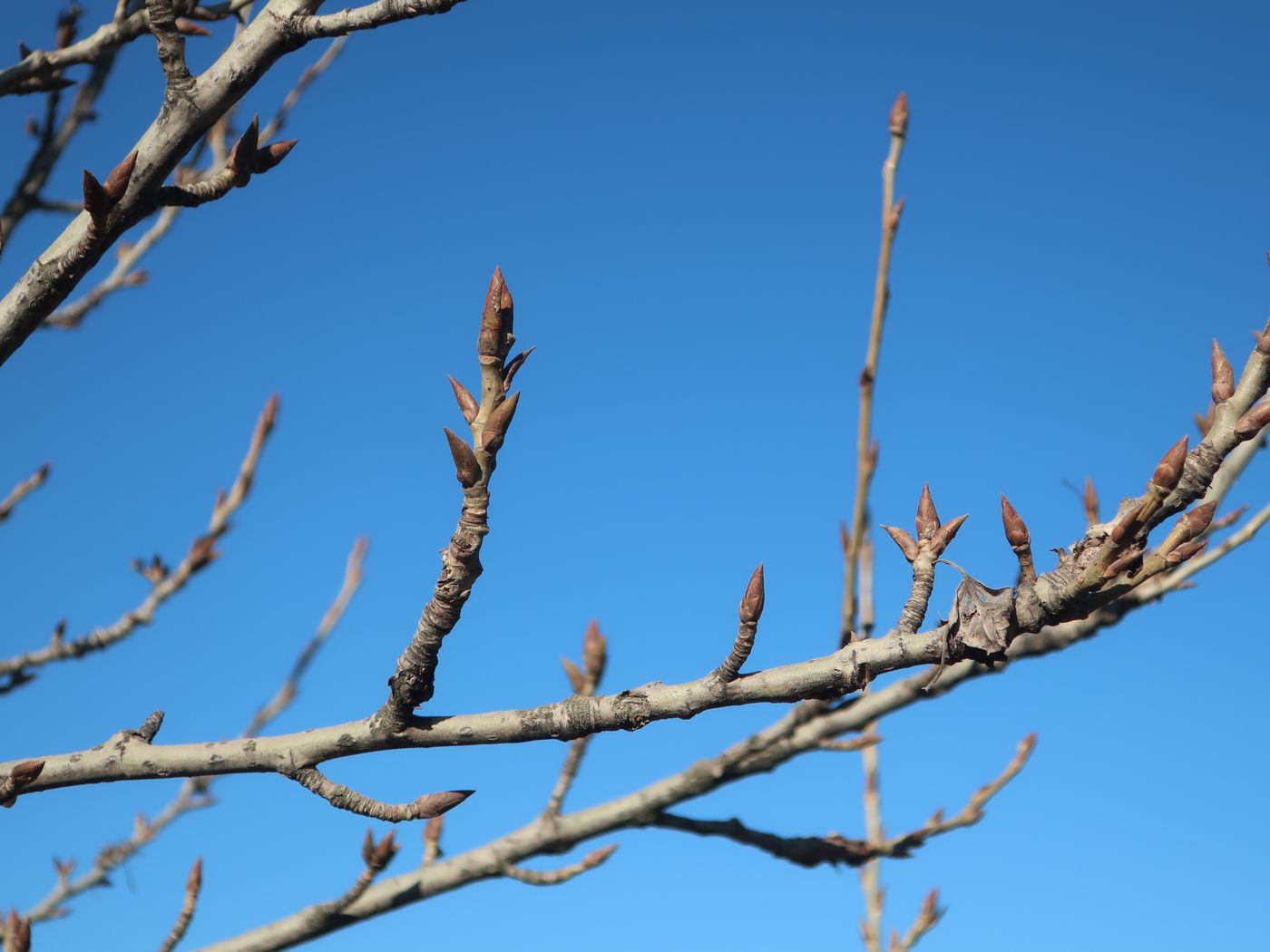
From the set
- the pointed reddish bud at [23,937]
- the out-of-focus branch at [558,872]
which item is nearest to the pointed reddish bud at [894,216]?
the out-of-focus branch at [558,872]

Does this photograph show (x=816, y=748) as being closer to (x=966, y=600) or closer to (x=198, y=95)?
(x=966, y=600)

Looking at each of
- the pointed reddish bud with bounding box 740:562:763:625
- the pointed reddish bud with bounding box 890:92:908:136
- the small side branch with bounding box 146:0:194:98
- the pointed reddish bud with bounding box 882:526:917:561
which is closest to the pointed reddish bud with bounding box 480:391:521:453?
the pointed reddish bud with bounding box 740:562:763:625

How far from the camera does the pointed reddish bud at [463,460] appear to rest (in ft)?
4.94

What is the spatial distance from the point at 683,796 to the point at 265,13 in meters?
2.09

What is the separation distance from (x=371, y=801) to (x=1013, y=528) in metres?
1.18

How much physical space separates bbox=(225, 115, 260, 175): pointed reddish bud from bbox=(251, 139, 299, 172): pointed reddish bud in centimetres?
1

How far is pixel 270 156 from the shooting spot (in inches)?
76.5

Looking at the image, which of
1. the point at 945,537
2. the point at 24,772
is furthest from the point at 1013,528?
the point at 24,772

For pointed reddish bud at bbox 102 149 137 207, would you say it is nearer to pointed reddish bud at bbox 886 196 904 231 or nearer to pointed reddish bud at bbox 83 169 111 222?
pointed reddish bud at bbox 83 169 111 222

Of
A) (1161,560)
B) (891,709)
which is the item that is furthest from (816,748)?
(1161,560)

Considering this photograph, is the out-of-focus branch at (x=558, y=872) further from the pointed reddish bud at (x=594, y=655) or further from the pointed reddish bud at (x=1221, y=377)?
the pointed reddish bud at (x=1221, y=377)

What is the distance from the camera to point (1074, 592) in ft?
4.83

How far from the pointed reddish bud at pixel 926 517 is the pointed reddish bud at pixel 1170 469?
35 cm

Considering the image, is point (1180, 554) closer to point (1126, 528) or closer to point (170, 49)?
point (1126, 528)
